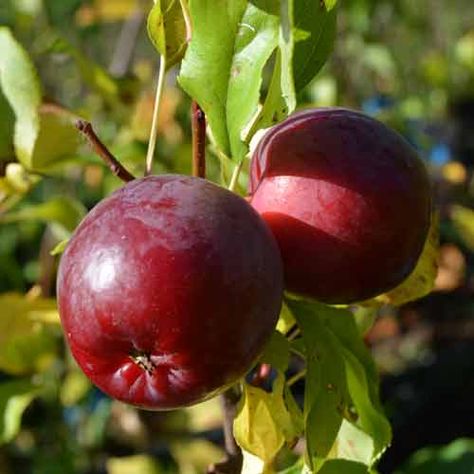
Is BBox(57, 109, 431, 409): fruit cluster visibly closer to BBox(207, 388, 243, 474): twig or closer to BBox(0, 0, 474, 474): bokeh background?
BBox(207, 388, 243, 474): twig

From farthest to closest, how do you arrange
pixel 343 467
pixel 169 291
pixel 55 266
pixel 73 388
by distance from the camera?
pixel 73 388 → pixel 55 266 → pixel 343 467 → pixel 169 291

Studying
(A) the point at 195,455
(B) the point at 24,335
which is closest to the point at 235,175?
(B) the point at 24,335

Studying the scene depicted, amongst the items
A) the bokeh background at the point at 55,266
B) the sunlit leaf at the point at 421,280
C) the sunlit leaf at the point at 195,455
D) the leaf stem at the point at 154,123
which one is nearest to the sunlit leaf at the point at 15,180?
the bokeh background at the point at 55,266

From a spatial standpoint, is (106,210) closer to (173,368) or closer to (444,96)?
(173,368)

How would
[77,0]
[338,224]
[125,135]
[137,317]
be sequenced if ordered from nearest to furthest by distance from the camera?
[137,317]
[338,224]
[125,135]
[77,0]

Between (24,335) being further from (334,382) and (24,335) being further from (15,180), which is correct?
(334,382)

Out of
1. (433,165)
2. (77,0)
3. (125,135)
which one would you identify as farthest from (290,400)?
(433,165)
